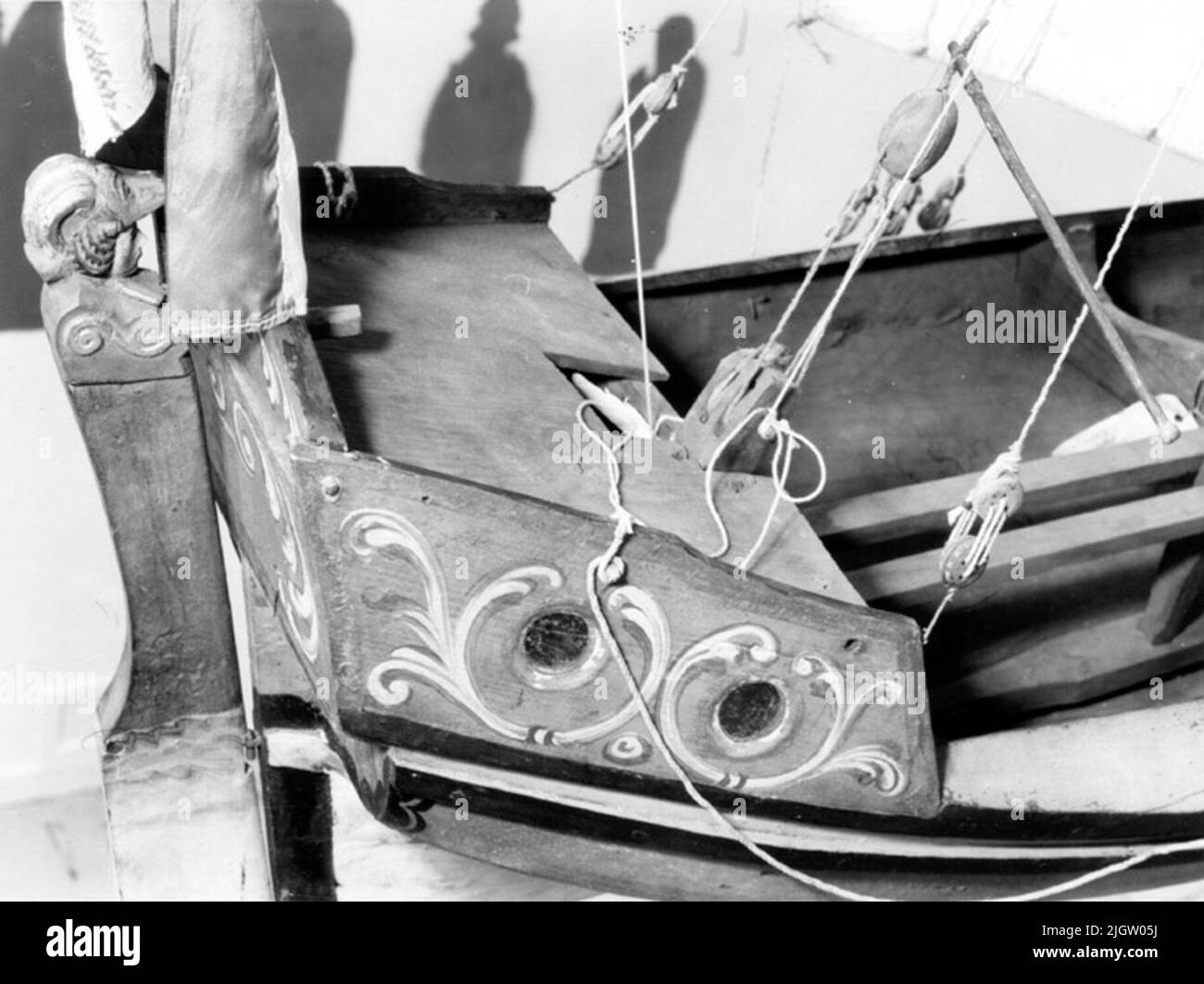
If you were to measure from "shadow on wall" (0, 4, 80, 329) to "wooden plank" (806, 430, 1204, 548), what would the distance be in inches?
38.8

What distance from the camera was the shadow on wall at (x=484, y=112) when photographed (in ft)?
7.11

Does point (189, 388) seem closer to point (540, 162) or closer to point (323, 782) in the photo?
point (323, 782)

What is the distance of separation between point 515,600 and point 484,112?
1.30 meters

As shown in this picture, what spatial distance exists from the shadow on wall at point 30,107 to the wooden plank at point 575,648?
97 centimetres

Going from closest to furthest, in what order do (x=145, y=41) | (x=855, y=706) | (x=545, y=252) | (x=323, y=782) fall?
(x=145, y=41) → (x=855, y=706) → (x=323, y=782) → (x=545, y=252)

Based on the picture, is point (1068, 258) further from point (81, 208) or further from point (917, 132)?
point (81, 208)

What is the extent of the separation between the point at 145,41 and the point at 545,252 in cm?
67

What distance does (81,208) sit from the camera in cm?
111

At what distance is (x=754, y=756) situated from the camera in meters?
1.20

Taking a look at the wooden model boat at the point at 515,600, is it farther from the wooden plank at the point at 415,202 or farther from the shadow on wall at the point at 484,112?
the shadow on wall at the point at 484,112

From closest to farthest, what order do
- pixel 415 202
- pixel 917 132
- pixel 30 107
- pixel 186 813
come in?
pixel 917 132 → pixel 186 813 → pixel 415 202 → pixel 30 107

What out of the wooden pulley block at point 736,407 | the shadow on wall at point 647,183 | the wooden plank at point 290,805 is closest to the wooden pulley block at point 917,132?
the wooden pulley block at point 736,407

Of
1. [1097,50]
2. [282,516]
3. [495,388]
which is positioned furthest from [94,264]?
[1097,50]
